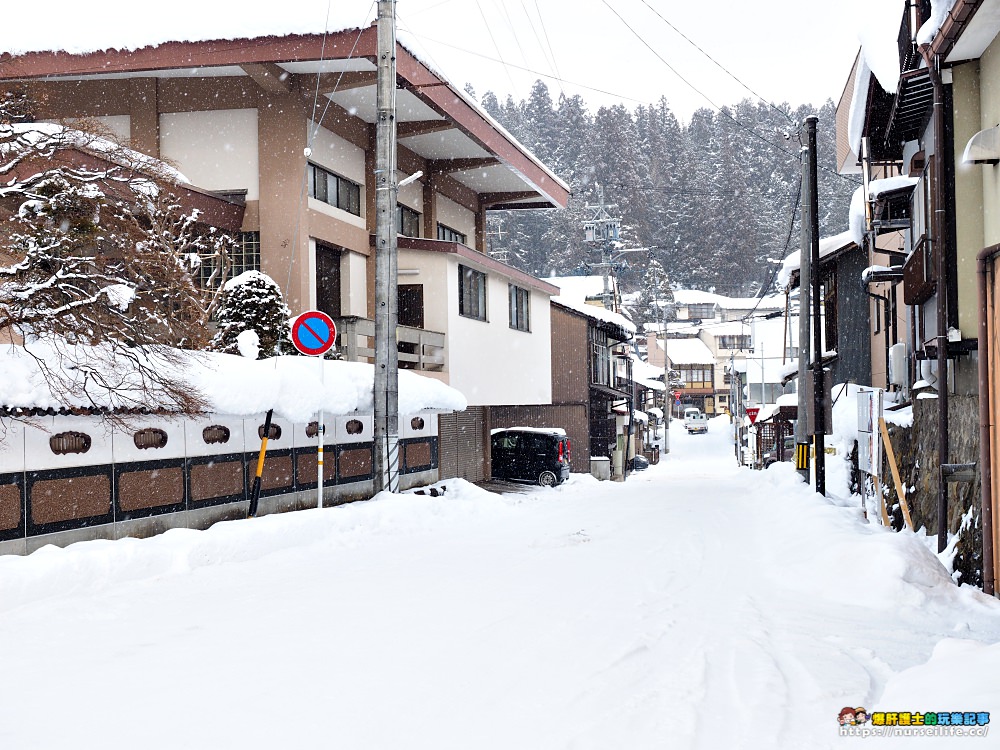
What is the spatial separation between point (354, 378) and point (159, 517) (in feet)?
16.2

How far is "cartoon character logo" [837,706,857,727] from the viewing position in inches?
201

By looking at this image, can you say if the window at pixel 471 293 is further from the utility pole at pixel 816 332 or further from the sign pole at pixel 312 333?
the sign pole at pixel 312 333

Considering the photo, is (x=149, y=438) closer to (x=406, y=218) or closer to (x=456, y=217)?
(x=406, y=218)

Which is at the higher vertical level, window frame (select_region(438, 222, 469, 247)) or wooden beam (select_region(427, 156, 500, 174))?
wooden beam (select_region(427, 156, 500, 174))

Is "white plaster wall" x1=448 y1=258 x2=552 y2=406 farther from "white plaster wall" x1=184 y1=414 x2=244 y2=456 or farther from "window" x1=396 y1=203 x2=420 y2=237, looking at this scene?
"white plaster wall" x1=184 y1=414 x2=244 y2=456

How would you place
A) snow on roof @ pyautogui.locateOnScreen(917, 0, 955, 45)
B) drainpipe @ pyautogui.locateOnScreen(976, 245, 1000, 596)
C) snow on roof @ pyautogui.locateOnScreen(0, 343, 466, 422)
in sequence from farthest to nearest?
snow on roof @ pyautogui.locateOnScreen(917, 0, 955, 45) < drainpipe @ pyautogui.locateOnScreen(976, 245, 1000, 596) < snow on roof @ pyautogui.locateOnScreen(0, 343, 466, 422)

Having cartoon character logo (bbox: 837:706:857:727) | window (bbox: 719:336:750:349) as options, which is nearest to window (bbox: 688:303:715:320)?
window (bbox: 719:336:750:349)

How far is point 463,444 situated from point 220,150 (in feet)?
39.7

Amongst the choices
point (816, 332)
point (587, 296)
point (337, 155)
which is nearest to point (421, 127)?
point (337, 155)

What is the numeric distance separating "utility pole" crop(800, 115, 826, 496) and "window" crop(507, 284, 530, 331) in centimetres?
920

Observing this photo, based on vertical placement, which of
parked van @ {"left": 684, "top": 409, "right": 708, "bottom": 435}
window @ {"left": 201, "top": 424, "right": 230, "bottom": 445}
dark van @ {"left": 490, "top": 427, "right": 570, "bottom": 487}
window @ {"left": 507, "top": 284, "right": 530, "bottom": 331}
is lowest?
parked van @ {"left": 684, "top": 409, "right": 708, "bottom": 435}

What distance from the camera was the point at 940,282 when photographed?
42.3 feet

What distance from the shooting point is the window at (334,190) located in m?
20.5

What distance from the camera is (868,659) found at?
6738mm
